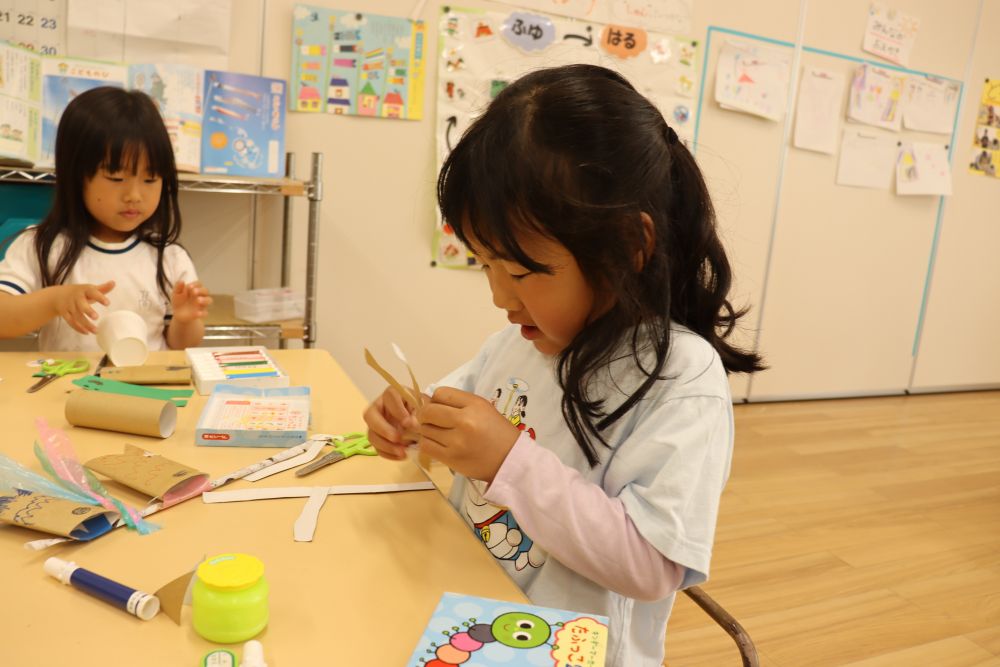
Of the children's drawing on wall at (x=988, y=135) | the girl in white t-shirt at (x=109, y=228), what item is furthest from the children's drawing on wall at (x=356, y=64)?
the children's drawing on wall at (x=988, y=135)

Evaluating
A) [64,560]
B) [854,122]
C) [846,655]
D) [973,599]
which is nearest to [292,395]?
[64,560]

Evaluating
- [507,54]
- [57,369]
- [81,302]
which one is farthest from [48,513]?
[507,54]

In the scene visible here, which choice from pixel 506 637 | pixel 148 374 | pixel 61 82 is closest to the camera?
pixel 506 637

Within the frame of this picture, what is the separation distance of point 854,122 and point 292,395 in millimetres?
3006

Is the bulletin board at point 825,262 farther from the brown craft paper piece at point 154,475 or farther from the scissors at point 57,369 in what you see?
the brown craft paper piece at point 154,475

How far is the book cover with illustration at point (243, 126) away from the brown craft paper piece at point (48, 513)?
163 centimetres

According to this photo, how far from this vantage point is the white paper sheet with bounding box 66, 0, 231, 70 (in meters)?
2.14

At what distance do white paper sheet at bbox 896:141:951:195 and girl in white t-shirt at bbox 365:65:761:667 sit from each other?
3134 millimetres

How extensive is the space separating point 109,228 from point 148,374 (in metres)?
0.62

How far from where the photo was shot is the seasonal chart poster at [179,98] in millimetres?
2178

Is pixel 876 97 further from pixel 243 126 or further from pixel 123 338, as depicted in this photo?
pixel 123 338

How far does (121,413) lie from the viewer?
97 cm

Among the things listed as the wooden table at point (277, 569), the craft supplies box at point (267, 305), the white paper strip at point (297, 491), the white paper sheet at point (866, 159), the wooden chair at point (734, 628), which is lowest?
the wooden chair at point (734, 628)

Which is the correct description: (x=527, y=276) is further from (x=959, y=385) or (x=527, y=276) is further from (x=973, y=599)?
(x=959, y=385)
